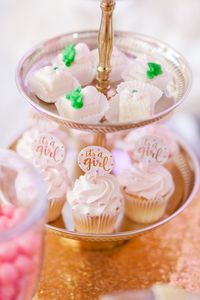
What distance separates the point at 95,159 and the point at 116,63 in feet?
0.86

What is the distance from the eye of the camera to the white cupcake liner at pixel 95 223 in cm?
129

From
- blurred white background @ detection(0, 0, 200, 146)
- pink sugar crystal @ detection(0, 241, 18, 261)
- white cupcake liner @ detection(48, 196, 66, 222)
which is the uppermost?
blurred white background @ detection(0, 0, 200, 146)

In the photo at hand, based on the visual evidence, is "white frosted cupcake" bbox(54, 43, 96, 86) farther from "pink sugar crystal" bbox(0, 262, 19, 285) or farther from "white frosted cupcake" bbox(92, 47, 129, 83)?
"pink sugar crystal" bbox(0, 262, 19, 285)

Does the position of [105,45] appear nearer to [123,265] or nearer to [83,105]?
[83,105]

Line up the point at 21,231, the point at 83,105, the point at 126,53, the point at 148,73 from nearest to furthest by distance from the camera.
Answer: the point at 21,231 < the point at 83,105 < the point at 148,73 < the point at 126,53

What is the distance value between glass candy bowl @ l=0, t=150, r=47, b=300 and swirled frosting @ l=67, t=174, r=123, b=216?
27 centimetres

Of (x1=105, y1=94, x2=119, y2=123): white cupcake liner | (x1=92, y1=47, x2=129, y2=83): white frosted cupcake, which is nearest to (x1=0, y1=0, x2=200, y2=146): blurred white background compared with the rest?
(x1=92, y1=47, x2=129, y2=83): white frosted cupcake

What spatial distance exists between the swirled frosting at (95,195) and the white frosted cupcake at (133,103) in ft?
0.46

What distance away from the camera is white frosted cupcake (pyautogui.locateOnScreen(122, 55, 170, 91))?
1300 millimetres

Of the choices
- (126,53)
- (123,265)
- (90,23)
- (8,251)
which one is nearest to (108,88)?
(126,53)

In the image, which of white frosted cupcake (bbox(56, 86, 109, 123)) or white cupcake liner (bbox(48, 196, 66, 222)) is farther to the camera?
white cupcake liner (bbox(48, 196, 66, 222))

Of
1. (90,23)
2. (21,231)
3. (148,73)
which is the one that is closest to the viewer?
(21,231)

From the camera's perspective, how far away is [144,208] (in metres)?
1.38

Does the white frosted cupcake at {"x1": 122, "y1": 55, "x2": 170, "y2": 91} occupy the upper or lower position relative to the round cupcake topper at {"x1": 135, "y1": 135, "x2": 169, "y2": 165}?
upper
